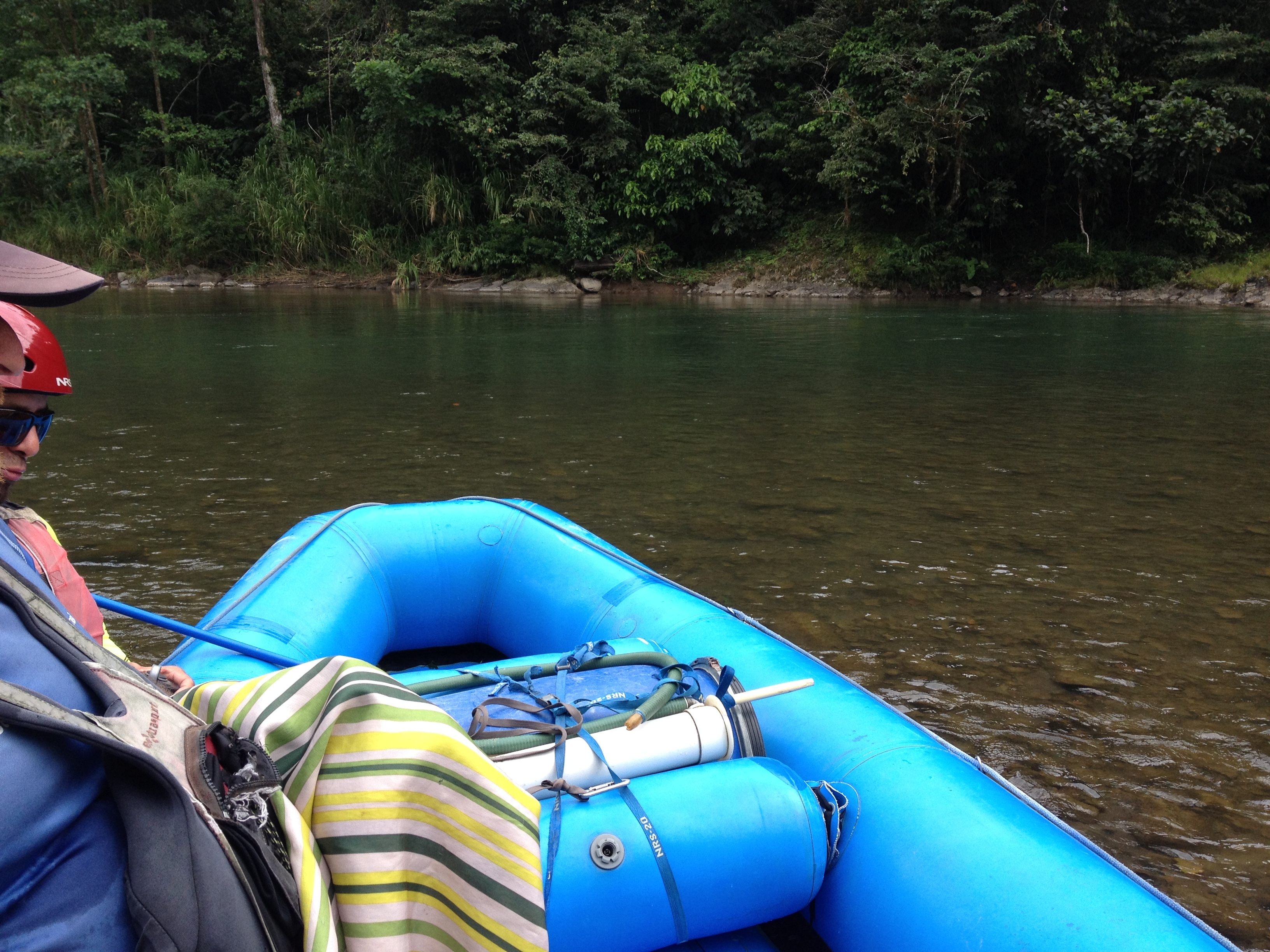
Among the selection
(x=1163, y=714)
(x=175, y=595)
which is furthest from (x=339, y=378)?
(x=1163, y=714)

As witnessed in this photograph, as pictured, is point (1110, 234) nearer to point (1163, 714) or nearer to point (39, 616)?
point (1163, 714)

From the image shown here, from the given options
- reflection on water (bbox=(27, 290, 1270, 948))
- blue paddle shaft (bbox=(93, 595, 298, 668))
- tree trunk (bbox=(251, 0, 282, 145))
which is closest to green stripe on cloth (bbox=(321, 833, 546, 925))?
blue paddle shaft (bbox=(93, 595, 298, 668))

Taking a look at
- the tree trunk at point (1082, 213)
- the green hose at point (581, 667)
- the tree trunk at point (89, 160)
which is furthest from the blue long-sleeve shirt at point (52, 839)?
the tree trunk at point (89, 160)

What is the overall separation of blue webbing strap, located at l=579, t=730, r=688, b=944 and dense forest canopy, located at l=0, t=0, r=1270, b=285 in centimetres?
1550

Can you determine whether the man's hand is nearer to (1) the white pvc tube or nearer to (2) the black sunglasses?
(2) the black sunglasses

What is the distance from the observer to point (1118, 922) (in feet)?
4.59

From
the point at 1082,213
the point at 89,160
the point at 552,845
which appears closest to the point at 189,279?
the point at 89,160

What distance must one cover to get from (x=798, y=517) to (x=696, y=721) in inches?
119

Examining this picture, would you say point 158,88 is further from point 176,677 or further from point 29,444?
point 176,677

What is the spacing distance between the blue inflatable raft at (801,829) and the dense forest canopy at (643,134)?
1496 centimetres

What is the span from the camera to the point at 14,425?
1.39m

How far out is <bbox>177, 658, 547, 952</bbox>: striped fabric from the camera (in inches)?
37.5

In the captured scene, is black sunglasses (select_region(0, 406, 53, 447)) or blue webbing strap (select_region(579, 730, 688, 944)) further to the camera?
blue webbing strap (select_region(579, 730, 688, 944))

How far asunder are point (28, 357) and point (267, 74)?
22326 millimetres
